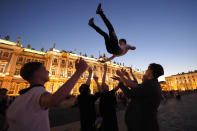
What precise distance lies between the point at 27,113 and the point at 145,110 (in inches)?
69.4

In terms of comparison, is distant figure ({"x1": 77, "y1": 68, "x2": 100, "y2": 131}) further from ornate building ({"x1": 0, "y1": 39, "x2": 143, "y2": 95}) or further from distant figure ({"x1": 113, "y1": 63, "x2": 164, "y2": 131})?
ornate building ({"x1": 0, "y1": 39, "x2": 143, "y2": 95})

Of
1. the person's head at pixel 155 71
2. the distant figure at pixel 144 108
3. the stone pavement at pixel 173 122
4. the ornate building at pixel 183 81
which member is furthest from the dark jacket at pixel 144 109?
the ornate building at pixel 183 81

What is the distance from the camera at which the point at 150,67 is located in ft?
7.06

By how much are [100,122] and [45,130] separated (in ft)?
5.97

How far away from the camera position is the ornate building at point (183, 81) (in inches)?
2180

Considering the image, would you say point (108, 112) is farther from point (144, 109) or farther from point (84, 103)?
point (144, 109)

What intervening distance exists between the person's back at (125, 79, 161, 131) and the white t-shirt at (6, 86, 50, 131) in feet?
4.79

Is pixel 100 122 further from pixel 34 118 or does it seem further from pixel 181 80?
pixel 181 80

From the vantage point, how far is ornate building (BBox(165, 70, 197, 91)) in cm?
5538

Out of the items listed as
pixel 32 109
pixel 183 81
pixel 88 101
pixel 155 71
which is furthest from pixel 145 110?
pixel 183 81

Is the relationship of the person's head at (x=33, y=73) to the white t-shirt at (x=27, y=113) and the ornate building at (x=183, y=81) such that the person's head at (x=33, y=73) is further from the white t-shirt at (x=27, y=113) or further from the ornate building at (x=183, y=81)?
the ornate building at (x=183, y=81)

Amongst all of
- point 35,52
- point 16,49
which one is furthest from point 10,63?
point 35,52

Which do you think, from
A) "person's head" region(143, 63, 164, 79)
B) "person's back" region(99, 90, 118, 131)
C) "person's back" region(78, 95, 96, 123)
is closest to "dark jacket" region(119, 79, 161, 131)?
"person's head" region(143, 63, 164, 79)

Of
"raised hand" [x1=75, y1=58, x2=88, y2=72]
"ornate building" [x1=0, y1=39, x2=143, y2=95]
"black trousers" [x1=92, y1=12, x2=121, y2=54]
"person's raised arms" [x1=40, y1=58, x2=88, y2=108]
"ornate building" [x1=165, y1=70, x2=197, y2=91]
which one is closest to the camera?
"person's raised arms" [x1=40, y1=58, x2=88, y2=108]
